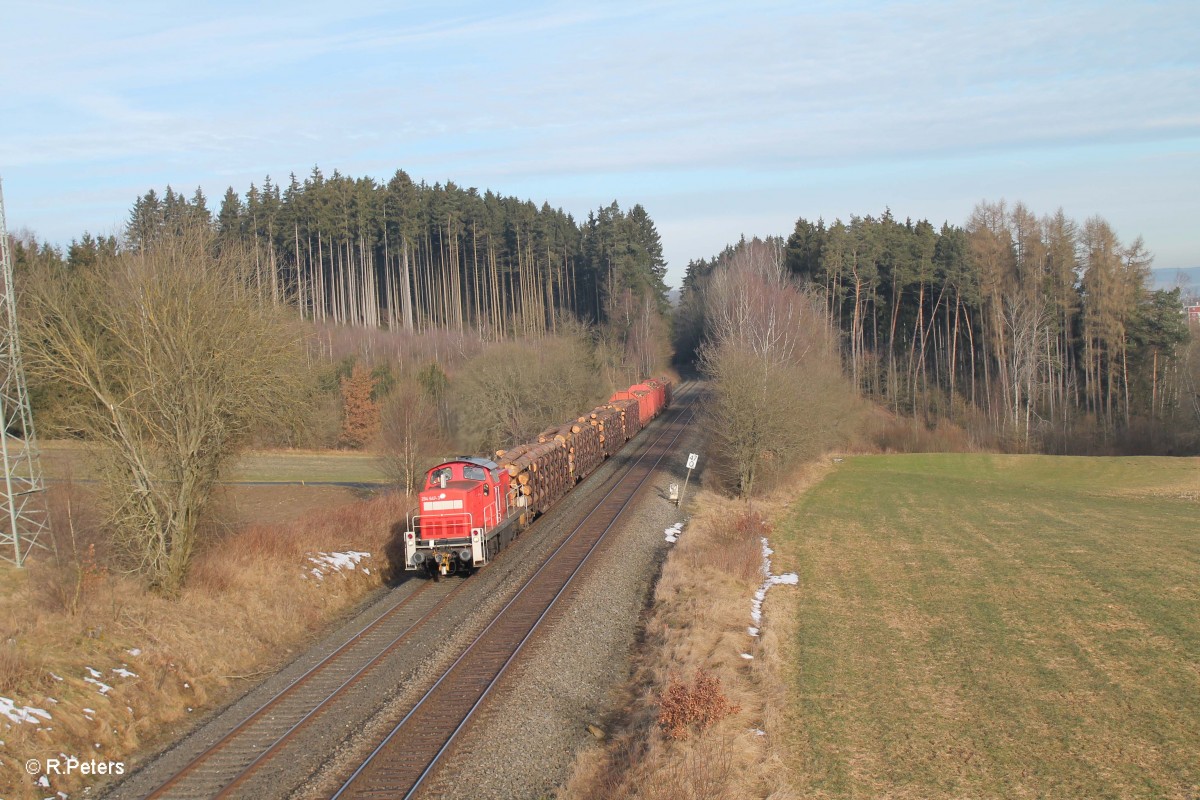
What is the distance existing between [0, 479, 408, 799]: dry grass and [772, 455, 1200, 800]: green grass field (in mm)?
10180

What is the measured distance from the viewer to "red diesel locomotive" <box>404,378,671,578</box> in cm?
2117

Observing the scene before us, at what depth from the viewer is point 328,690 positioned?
14352mm

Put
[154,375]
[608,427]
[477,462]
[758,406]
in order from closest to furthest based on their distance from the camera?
[154,375] < [477,462] < [758,406] < [608,427]

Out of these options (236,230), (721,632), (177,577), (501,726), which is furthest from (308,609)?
(236,230)

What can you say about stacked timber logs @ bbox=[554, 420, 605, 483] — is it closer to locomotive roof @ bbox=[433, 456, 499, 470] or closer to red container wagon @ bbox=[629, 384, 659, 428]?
locomotive roof @ bbox=[433, 456, 499, 470]

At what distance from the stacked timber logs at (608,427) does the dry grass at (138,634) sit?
1823cm

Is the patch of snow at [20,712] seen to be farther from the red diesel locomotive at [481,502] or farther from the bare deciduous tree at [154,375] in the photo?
the red diesel locomotive at [481,502]

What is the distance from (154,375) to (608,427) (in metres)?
26.7

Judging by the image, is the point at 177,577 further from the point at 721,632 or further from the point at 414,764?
the point at 721,632

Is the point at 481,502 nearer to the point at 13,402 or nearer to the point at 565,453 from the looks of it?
the point at 565,453

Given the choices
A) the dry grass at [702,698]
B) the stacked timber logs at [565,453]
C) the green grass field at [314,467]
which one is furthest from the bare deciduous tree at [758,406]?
the green grass field at [314,467]

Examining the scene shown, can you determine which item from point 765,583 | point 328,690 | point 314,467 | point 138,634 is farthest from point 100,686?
point 314,467

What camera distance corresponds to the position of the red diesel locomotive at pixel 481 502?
21172 millimetres

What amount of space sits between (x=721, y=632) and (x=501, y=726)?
562cm
